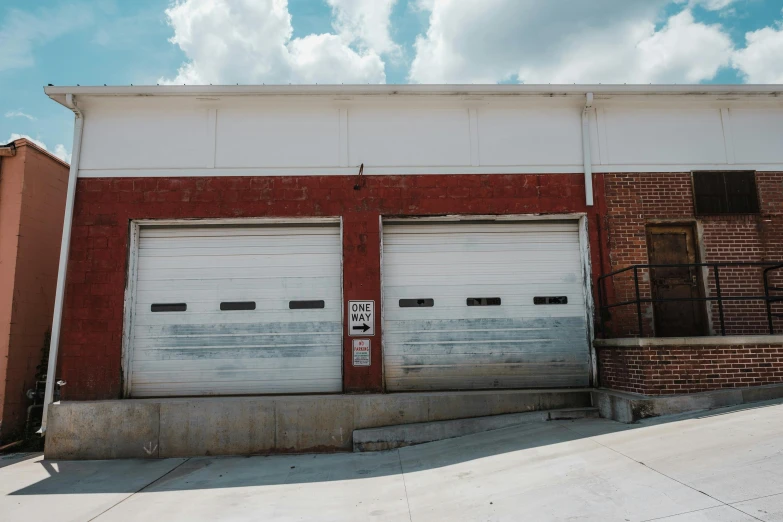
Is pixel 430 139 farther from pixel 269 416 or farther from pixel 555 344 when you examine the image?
pixel 269 416

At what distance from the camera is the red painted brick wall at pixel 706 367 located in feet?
23.1

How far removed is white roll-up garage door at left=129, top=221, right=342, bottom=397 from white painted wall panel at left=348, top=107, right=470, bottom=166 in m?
1.51

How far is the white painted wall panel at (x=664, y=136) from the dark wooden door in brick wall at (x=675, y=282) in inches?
48.1

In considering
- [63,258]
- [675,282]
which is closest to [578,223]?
[675,282]

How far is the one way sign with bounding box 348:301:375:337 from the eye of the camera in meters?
8.34

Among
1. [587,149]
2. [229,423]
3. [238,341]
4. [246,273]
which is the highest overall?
[587,149]

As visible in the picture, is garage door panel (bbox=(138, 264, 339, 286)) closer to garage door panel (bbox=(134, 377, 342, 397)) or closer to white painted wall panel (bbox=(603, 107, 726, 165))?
garage door panel (bbox=(134, 377, 342, 397))

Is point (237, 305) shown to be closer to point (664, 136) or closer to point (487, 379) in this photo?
point (487, 379)

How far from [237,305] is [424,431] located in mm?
3617

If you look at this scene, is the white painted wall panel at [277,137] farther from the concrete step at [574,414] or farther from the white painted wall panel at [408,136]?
the concrete step at [574,414]

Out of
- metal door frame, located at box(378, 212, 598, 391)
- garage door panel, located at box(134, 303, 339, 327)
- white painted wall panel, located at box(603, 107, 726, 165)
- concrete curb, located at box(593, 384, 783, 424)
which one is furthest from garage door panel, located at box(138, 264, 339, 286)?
white painted wall panel, located at box(603, 107, 726, 165)

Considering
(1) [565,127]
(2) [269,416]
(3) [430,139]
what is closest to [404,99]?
(3) [430,139]

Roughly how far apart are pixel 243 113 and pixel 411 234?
353 cm

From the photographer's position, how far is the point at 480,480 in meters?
5.58
